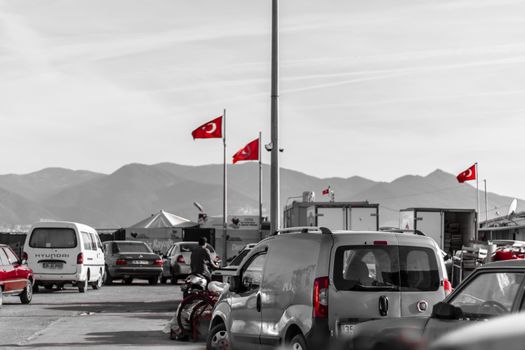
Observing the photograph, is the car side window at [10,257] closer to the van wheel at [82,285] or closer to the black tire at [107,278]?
the van wheel at [82,285]

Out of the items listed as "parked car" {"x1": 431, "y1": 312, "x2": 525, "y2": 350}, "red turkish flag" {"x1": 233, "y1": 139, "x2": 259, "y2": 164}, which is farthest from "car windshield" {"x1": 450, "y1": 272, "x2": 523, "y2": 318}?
"red turkish flag" {"x1": 233, "y1": 139, "x2": 259, "y2": 164}

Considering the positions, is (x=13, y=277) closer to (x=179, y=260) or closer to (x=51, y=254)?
(x=51, y=254)

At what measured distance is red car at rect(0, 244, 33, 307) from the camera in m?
22.8

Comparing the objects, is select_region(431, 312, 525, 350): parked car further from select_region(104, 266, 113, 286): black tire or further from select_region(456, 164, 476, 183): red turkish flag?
select_region(456, 164, 476, 183): red turkish flag

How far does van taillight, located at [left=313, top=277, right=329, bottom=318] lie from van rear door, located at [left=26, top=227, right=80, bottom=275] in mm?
20295

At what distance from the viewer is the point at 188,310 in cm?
1594

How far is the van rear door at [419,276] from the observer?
1039 cm

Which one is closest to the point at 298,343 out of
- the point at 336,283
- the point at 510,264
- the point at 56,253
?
the point at 336,283

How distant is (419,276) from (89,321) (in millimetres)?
10225

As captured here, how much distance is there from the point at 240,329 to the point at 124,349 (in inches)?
131

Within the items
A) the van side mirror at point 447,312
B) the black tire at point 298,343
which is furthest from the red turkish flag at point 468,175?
the van side mirror at point 447,312

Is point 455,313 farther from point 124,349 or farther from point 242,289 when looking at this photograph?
point 124,349

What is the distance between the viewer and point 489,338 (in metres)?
2.50

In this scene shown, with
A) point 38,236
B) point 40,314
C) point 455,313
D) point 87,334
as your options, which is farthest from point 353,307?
point 38,236
